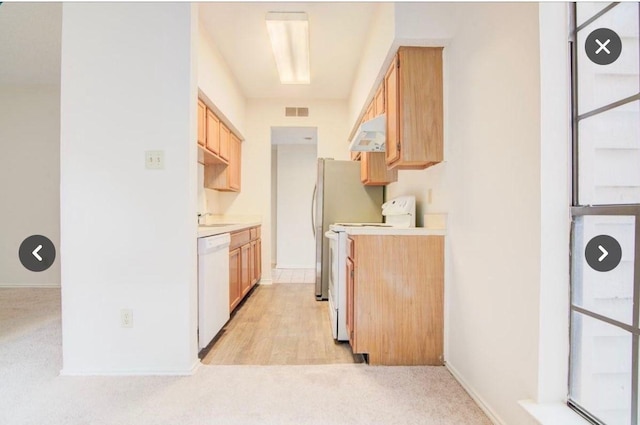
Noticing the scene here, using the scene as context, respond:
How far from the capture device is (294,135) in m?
5.51

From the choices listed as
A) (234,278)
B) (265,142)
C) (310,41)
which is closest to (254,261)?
(234,278)

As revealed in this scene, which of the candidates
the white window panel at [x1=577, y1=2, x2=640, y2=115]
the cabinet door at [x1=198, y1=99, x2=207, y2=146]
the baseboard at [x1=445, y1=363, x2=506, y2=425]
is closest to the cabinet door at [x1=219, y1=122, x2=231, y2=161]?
the cabinet door at [x1=198, y1=99, x2=207, y2=146]

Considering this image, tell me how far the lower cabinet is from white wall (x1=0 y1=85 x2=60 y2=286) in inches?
101

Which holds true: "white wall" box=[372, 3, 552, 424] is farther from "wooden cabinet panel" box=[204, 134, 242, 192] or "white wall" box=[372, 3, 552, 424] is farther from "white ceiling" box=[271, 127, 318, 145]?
"white ceiling" box=[271, 127, 318, 145]

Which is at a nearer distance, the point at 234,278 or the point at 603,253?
the point at 603,253

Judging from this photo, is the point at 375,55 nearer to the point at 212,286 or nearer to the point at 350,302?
the point at 350,302

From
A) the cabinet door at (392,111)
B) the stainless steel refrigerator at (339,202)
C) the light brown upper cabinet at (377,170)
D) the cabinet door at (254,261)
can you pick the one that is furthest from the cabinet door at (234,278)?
the cabinet door at (392,111)

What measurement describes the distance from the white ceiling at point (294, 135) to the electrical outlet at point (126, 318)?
3.48 meters

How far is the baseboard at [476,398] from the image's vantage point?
1.50m

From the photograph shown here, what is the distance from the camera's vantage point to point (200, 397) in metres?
1.71

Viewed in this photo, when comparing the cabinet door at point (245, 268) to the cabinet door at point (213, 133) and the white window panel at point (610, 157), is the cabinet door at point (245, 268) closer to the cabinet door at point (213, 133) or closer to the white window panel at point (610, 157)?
the cabinet door at point (213, 133)

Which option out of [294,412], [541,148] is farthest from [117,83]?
[541,148]

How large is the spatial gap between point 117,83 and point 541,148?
2.28 meters

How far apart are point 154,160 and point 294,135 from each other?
147 inches
